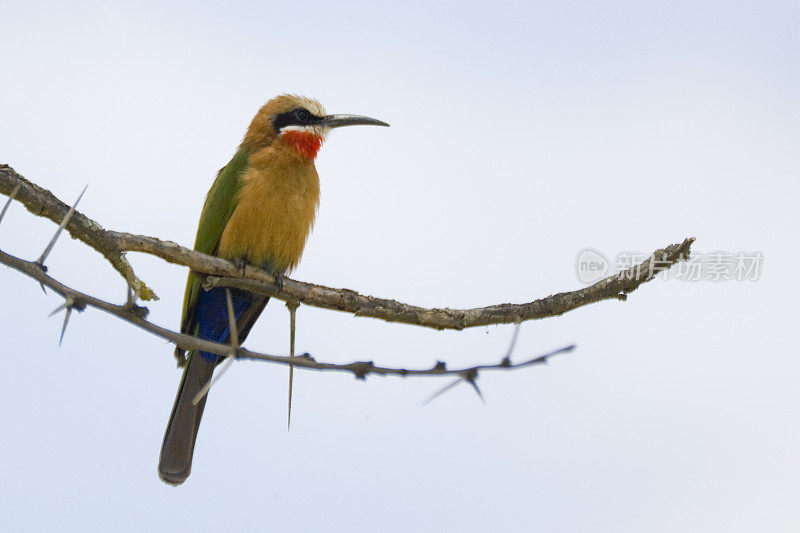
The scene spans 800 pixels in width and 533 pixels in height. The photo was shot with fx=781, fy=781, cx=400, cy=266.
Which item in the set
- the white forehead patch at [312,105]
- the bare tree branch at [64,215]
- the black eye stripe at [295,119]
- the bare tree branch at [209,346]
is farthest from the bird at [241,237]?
the bare tree branch at [209,346]

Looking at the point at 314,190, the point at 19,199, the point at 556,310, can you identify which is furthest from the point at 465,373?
the point at 314,190

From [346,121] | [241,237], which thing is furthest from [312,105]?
[241,237]

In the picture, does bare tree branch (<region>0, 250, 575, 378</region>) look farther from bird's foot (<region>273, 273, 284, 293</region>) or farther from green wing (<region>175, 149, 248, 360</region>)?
green wing (<region>175, 149, 248, 360</region>)

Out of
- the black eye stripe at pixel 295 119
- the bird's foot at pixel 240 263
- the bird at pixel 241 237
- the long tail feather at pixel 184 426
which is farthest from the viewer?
the black eye stripe at pixel 295 119

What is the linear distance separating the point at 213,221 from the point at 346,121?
1312mm

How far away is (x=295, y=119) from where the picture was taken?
190 inches

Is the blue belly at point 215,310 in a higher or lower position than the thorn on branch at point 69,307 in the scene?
higher

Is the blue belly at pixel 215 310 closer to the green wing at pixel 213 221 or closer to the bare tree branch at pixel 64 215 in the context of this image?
the green wing at pixel 213 221

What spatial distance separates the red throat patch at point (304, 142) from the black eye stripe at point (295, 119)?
11cm

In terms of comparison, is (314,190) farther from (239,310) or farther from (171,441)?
(171,441)

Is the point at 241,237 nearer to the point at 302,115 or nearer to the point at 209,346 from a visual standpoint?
the point at 302,115

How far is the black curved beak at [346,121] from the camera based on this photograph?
5004mm

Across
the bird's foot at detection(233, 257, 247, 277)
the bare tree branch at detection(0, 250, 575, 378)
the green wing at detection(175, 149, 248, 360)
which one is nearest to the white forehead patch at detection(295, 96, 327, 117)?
the green wing at detection(175, 149, 248, 360)

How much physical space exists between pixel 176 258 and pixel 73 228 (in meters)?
0.38
